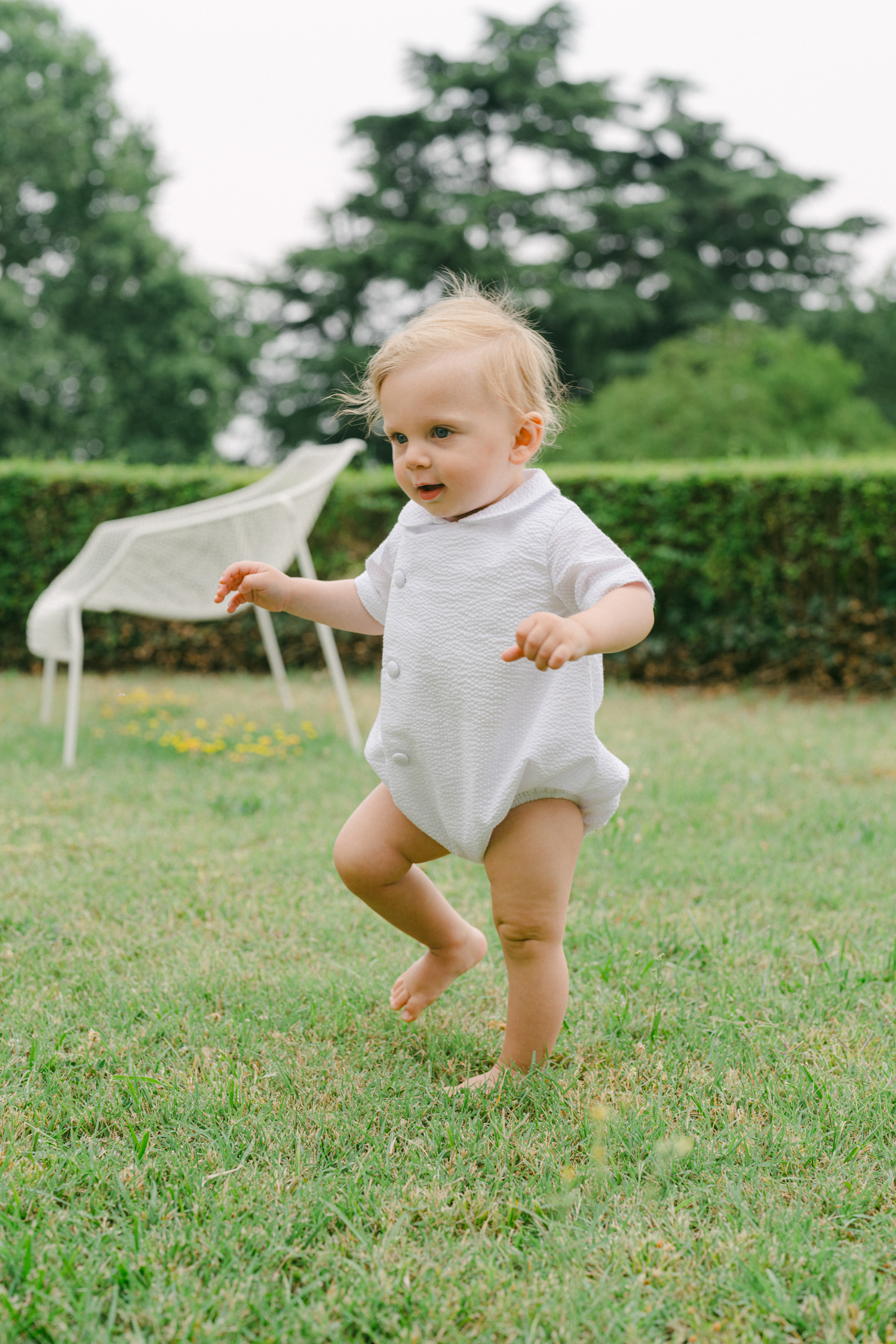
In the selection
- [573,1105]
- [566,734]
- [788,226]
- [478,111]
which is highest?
[478,111]

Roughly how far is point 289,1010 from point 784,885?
1.42 m

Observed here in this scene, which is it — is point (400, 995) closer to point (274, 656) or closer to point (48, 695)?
point (274, 656)

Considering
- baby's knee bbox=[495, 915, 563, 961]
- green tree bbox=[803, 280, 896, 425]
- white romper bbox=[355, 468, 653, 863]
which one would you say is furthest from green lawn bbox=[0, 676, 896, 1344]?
green tree bbox=[803, 280, 896, 425]

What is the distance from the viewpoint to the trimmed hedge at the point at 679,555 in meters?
6.06

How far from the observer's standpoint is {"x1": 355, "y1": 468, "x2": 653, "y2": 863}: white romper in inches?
63.9

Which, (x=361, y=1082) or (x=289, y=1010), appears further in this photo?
(x=289, y=1010)

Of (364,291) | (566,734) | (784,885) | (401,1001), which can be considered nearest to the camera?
(566,734)

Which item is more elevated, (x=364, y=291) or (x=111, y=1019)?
(x=364, y=291)

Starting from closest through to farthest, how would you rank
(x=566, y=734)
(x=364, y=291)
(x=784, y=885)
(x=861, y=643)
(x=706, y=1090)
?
1. (x=566, y=734)
2. (x=706, y=1090)
3. (x=784, y=885)
4. (x=861, y=643)
5. (x=364, y=291)

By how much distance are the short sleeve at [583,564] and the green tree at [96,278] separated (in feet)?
74.0

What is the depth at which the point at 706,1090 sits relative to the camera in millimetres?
1765

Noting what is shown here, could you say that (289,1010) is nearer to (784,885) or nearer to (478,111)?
(784,885)

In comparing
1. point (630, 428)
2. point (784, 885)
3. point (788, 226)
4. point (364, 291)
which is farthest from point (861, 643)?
point (788, 226)

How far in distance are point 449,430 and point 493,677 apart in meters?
0.40
